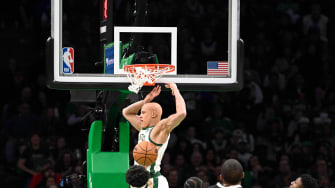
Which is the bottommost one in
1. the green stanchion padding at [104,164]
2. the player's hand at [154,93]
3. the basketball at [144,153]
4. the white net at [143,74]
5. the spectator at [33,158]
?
the spectator at [33,158]

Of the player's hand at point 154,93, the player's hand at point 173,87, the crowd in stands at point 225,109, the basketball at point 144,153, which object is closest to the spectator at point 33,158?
the crowd in stands at point 225,109

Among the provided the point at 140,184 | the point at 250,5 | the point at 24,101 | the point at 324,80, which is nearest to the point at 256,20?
the point at 250,5

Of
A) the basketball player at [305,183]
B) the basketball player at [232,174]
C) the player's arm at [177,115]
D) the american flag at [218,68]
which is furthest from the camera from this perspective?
the american flag at [218,68]

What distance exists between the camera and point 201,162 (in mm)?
14117

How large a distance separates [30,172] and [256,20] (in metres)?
5.72

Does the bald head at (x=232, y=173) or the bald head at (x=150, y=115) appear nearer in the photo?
the bald head at (x=232, y=173)

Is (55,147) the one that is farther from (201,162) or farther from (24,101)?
(201,162)

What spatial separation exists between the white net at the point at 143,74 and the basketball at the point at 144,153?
689mm

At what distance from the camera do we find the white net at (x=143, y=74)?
380 inches

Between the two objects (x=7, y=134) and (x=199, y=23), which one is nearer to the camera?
(x=7, y=134)

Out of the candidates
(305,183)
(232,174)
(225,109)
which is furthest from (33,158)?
(232,174)

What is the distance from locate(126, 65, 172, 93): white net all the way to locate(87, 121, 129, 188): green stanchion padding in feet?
3.28

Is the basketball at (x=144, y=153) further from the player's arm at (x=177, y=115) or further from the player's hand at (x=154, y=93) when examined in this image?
the player's hand at (x=154, y=93)

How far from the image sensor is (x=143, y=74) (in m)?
9.69
